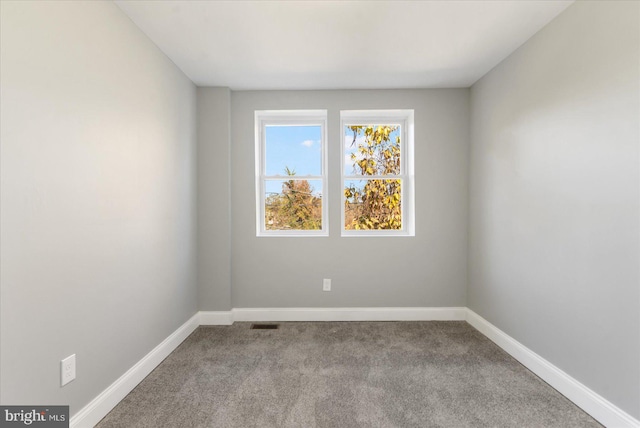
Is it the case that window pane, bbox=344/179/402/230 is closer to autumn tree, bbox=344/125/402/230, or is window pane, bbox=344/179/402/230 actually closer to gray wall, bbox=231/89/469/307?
autumn tree, bbox=344/125/402/230

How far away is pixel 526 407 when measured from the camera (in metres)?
1.88

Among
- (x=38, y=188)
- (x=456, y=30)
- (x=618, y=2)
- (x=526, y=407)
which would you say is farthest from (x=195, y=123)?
(x=526, y=407)

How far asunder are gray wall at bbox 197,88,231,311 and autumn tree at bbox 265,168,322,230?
0.49m

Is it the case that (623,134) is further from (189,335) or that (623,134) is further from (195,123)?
(189,335)

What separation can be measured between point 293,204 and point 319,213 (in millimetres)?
309

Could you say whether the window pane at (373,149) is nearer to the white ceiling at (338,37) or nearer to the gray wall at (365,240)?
the gray wall at (365,240)

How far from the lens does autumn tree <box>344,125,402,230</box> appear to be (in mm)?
3480

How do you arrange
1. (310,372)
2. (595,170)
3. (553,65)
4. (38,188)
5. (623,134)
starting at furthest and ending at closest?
(310,372)
(553,65)
(595,170)
(623,134)
(38,188)

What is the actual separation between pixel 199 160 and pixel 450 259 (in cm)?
285

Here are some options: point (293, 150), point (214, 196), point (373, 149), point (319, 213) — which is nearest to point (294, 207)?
point (319, 213)

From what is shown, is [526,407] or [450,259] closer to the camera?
[526,407]

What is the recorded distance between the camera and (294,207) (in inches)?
138

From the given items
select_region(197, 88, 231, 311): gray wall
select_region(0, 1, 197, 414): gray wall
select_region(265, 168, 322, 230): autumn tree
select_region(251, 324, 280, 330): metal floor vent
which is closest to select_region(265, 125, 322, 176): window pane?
select_region(265, 168, 322, 230): autumn tree

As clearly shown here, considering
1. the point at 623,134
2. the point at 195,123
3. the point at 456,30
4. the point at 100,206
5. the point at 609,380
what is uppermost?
the point at 456,30
